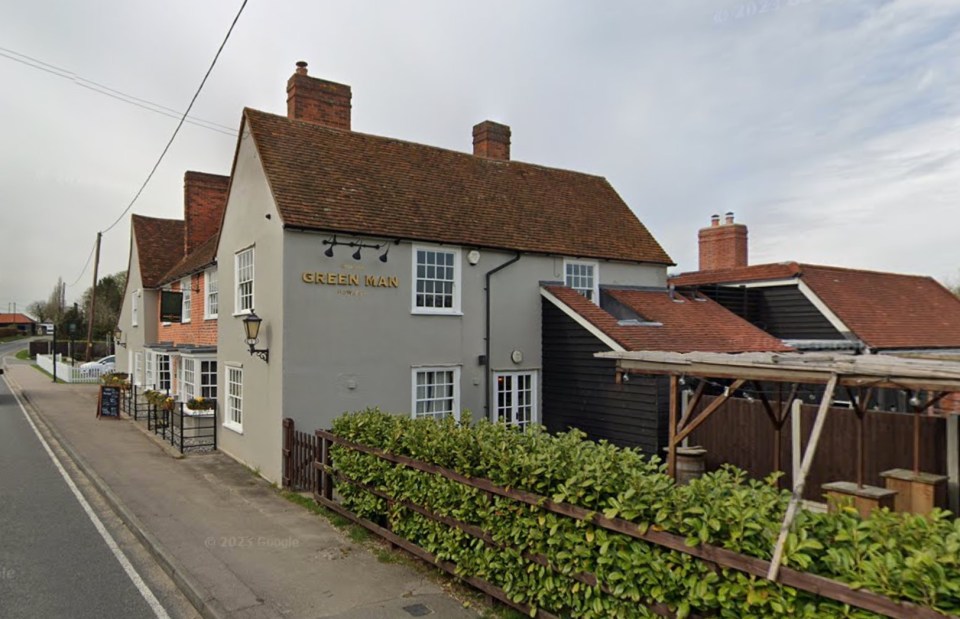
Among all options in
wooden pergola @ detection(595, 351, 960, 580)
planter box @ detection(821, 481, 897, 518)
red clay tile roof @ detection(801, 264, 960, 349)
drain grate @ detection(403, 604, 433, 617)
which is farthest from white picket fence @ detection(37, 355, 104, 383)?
planter box @ detection(821, 481, 897, 518)

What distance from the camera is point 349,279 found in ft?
43.0

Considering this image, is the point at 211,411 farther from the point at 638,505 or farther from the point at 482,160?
the point at 638,505

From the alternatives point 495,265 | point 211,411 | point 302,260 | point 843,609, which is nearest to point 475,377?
point 495,265

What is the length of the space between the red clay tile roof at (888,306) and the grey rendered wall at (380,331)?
33.7 ft

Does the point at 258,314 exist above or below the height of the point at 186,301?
below

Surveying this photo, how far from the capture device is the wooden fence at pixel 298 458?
10.6 m

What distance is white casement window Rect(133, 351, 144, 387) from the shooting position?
27.5m

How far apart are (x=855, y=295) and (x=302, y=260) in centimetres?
1816

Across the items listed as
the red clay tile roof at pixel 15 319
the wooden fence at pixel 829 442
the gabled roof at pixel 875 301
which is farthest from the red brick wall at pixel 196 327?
the red clay tile roof at pixel 15 319

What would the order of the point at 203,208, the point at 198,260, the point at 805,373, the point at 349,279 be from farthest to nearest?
the point at 203,208 < the point at 198,260 < the point at 349,279 < the point at 805,373

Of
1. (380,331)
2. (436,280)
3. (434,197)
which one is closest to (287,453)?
(380,331)

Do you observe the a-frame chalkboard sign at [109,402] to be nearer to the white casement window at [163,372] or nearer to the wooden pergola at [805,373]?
the white casement window at [163,372]

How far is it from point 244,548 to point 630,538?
18.3ft

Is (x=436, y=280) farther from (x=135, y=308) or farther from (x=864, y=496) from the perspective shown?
(x=135, y=308)
